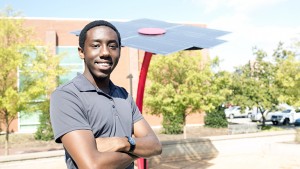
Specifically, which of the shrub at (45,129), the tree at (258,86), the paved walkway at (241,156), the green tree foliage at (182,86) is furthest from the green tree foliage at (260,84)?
the shrub at (45,129)

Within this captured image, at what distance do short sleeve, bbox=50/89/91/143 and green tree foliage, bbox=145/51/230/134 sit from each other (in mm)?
14359

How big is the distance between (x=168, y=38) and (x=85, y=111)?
646 cm

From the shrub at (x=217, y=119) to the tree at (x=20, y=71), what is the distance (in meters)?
15.5

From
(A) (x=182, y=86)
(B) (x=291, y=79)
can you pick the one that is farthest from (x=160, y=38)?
(B) (x=291, y=79)

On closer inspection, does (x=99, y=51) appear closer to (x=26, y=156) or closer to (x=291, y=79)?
(x=26, y=156)

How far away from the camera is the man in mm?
2035

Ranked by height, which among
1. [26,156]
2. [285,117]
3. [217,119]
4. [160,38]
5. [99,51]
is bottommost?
[285,117]

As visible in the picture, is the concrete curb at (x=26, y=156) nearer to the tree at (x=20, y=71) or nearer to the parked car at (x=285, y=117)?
the tree at (x=20, y=71)

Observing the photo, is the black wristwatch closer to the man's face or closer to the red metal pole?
the man's face

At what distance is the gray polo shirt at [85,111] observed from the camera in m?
2.07

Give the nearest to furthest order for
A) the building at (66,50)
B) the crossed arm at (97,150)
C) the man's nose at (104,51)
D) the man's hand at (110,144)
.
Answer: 1. the crossed arm at (97,150)
2. the man's hand at (110,144)
3. the man's nose at (104,51)
4. the building at (66,50)

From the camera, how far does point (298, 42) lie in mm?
18734

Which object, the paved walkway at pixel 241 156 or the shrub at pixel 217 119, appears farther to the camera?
the shrub at pixel 217 119

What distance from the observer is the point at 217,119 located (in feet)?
87.9
